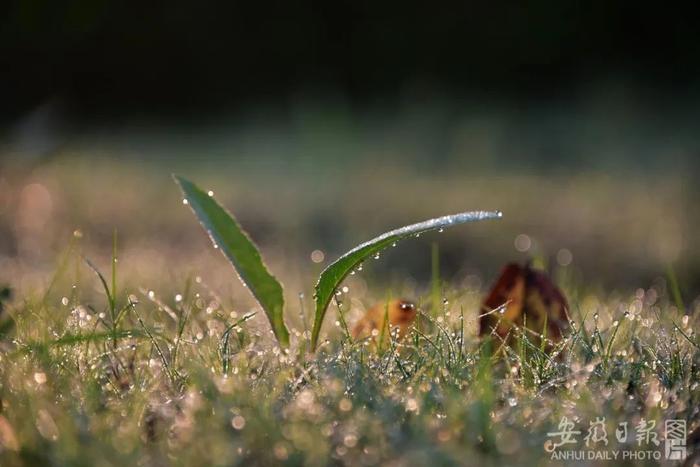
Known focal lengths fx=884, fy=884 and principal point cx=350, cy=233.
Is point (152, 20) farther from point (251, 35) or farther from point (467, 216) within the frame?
point (467, 216)

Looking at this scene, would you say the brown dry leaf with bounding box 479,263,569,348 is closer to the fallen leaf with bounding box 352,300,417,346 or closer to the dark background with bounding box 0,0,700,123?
the fallen leaf with bounding box 352,300,417,346

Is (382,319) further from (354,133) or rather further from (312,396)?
(354,133)

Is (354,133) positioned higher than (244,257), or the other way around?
(354,133)

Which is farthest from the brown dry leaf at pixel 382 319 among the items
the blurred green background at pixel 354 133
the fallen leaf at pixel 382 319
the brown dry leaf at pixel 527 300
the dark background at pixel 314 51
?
the dark background at pixel 314 51

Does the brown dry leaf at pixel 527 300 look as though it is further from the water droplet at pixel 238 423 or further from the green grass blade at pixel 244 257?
the water droplet at pixel 238 423

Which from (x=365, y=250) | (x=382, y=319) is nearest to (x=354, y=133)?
(x=382, y=319)

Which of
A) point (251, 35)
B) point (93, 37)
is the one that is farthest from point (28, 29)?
point (251, 35)

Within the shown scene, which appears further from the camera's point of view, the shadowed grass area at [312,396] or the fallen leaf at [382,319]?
the fallen leaf at [382,319]
